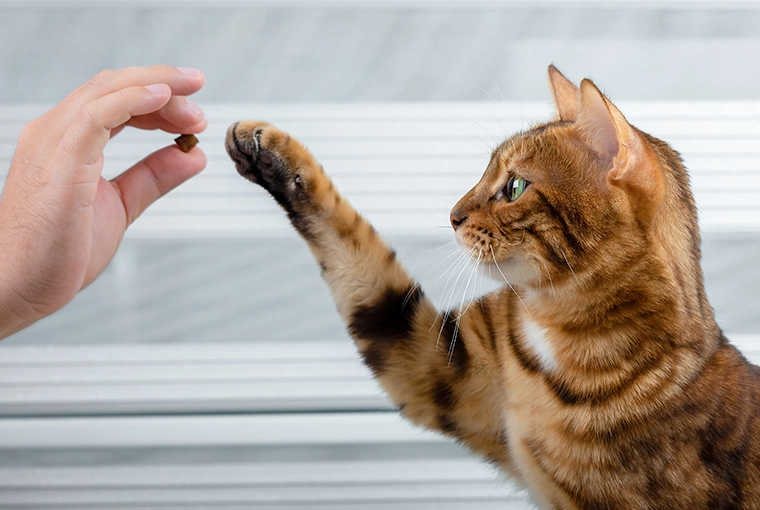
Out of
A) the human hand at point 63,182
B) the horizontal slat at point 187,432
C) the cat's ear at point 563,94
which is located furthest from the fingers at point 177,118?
the horizontal slat at point 187,432

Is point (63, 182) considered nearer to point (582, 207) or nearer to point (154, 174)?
point (154, 174)

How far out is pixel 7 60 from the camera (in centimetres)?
104

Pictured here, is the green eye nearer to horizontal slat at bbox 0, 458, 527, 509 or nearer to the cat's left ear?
the cat's left ear

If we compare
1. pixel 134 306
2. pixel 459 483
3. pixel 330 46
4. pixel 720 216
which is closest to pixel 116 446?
pixel 134 306

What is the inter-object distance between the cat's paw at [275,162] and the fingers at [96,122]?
3.5 inches

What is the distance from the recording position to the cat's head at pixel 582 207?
60 cm

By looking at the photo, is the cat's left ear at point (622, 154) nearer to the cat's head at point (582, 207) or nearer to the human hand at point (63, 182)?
the cat's head at point (582, 207)

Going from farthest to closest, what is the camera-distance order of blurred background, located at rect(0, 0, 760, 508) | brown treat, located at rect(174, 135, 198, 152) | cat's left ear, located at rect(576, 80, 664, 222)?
blurred background, located at rect(0, 0, 760, 508) < brown treat, located at rect(174, 135, 198, 152) < cat's left ear, located at rect(576, 80, 664, 222)

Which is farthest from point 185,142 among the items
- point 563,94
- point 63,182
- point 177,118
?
point 563,94

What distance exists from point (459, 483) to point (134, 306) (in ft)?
1.93

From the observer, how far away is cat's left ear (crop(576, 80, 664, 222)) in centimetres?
58

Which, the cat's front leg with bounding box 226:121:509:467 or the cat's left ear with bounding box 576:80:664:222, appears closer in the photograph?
the cat's left ear with bounding box 576:80:664:222

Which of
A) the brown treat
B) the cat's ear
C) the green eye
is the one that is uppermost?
the brown treat

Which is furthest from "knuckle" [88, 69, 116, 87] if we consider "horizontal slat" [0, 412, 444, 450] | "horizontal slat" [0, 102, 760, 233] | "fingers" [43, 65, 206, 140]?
"horizontal slat" [0, 412, 444, 450]
